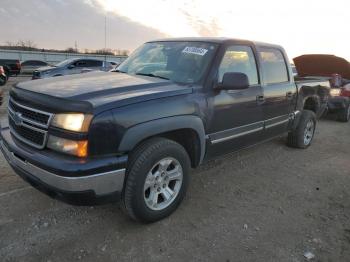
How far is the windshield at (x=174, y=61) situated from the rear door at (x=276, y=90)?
1.13 metres

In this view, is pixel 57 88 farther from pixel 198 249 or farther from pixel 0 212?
pixel 198 249

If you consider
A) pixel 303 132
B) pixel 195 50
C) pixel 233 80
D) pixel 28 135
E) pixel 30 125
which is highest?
pixel 195 50

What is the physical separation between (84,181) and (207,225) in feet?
4.52

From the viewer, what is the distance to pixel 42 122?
2.88 m

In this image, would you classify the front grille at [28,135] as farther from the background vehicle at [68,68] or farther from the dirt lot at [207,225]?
the background vehicle at [68,68]

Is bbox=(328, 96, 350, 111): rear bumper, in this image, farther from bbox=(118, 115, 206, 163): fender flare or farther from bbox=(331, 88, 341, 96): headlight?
bbox=(118, 115, 206, 163): fender flare

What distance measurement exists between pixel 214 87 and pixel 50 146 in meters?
1.84

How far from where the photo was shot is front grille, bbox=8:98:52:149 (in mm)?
2861

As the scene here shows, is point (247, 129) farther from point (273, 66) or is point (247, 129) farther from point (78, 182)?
point (78, 182)

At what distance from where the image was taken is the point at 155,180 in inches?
130

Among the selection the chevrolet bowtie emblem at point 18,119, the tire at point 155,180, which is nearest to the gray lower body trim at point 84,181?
the tire at point 155,180

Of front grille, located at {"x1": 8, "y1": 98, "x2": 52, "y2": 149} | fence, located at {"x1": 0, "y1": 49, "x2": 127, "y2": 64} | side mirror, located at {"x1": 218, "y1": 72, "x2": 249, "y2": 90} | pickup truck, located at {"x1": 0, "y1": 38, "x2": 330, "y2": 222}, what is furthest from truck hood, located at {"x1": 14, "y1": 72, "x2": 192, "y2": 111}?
fence, located at {"x1": 0, "y1": 49, "x2": 127, "y2": 64}

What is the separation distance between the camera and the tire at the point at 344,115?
371 inches

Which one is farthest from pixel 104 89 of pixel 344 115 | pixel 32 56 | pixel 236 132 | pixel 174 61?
pixel 32 56
